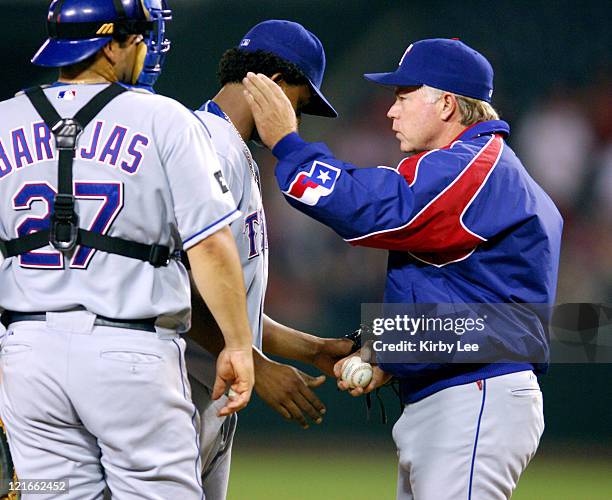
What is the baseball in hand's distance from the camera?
3.17 m

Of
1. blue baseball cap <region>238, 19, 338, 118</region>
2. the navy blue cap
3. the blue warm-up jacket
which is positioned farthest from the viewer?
blue baseball cap <region>238, 19, 338, 118</region>

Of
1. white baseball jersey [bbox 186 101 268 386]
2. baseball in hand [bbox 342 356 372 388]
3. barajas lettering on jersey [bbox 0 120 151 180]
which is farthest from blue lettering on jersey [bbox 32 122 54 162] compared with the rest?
baseball in hand [bbox 342 356 372 388]

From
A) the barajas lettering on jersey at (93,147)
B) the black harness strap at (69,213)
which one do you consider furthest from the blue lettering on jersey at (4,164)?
the black harness strap at (69,213)

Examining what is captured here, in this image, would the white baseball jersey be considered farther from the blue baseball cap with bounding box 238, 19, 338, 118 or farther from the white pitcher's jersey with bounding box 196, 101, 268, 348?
the blue baseball cap with bounding box 238, 19, 338, 118

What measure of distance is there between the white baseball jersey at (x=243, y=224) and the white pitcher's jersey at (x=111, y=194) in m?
0.50

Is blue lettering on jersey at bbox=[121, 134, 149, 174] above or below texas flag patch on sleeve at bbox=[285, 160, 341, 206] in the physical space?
above

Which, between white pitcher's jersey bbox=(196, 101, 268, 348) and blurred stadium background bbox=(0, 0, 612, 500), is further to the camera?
blurred stadium background bbox=(0, 0, 612, 500)

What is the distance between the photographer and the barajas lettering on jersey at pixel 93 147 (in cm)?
238

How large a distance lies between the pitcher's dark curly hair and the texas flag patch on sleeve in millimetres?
480

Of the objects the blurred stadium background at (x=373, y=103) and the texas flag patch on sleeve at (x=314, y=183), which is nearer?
the texas flag patch on sleeve at (x=314, y=183)

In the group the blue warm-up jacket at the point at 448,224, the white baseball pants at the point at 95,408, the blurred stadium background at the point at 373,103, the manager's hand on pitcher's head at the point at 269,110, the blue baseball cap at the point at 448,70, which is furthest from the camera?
the blurred stadium background at the point at 373,103

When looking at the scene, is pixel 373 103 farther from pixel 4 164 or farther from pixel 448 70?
pixel 4 164

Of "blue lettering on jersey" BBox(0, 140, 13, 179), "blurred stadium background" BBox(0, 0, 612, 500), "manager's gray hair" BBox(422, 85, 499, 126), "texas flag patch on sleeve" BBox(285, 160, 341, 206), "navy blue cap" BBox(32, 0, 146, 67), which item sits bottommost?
"blurred stadium background" BBox(0, 0, 612, 500)

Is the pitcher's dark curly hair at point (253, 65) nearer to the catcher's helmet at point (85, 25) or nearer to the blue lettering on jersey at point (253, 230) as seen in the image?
the blue lettering on jersey at point (253, 230)
